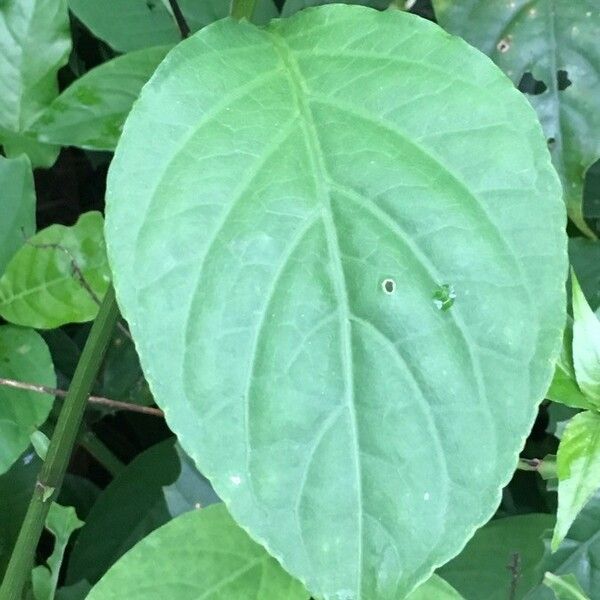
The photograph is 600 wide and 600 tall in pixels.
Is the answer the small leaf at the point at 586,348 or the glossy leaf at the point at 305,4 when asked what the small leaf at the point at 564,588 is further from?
the glossy leaf at the point at 305,4

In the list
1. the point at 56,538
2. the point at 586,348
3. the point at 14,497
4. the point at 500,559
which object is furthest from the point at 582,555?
the point at 14,497

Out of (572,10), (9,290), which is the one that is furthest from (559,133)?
(9,290)

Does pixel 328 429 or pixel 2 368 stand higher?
pixel 328 429

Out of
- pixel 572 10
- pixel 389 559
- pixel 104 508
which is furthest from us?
pixel 104 508

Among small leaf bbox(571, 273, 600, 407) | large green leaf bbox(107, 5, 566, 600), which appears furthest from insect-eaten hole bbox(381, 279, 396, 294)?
small leaf bbox(571, 273, 600, 407)

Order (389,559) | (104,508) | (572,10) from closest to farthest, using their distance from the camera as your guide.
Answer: (389,559), (572,10), (104,508)

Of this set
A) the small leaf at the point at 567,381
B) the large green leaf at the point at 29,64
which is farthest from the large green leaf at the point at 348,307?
the large green leaf at the point at 29,64

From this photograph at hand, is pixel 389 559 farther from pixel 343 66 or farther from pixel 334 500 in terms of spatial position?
pixel 343 66

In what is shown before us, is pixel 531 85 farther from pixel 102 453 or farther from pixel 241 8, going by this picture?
pixel 102 453
